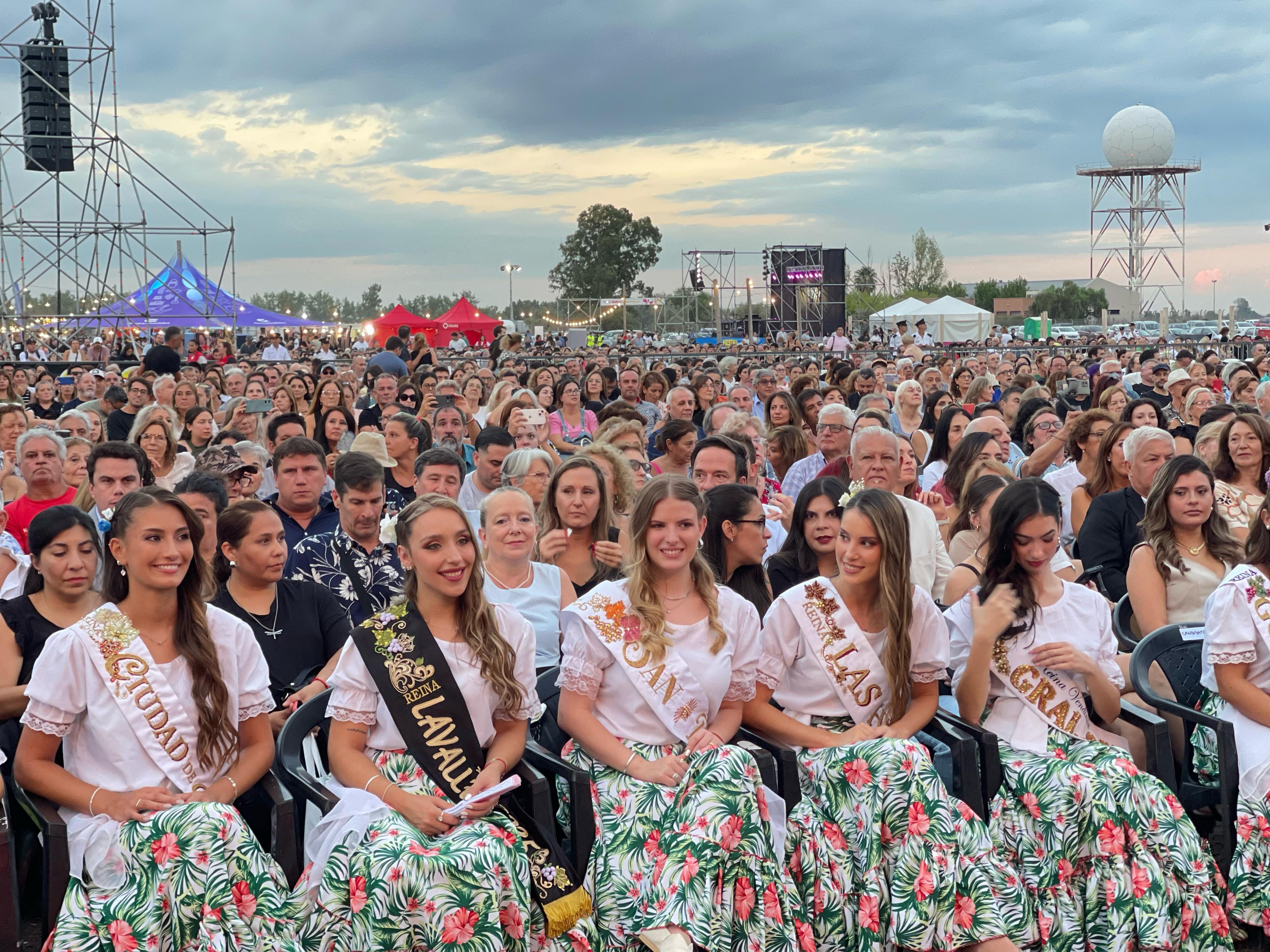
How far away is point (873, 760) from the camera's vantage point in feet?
11.0

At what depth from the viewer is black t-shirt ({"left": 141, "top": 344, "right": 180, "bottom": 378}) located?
13914 mm

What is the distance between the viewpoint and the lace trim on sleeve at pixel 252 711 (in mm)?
3330

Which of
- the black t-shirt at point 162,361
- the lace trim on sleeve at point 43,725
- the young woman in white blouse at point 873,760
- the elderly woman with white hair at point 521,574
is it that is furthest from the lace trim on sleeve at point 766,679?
the black t-shirt at point 162,361

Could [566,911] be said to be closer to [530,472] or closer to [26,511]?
[530,472]

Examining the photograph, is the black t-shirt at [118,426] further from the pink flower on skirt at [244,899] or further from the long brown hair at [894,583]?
the long brown hair at [894,583]

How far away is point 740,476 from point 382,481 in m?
1.71

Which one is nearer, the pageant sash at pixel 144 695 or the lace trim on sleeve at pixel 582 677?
the pageant sash at pixel 144 695

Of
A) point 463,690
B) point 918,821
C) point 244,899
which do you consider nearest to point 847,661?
point 918,821

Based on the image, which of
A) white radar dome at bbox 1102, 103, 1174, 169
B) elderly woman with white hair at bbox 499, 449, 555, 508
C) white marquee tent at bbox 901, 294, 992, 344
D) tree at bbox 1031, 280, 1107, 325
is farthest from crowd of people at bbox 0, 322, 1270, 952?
tree at bbox 1031, 280, 1107, 325

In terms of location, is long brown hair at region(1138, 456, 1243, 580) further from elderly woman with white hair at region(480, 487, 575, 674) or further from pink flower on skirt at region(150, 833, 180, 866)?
pink flower on skirt at region(150, 833, 180, 866)

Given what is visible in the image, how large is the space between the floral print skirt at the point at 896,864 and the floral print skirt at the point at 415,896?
0.86 meters

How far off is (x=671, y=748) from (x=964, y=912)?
92 centimetres

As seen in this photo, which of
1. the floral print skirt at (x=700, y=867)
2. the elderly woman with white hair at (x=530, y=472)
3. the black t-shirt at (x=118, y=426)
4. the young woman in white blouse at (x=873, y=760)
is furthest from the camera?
the black t-shirt at (x=118, y=426)

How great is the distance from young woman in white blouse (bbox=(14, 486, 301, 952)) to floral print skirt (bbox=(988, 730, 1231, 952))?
2075 mm
